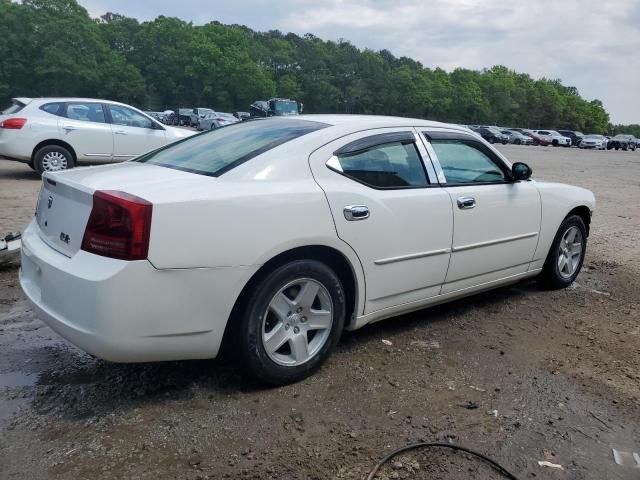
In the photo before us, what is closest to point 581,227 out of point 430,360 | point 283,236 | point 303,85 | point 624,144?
point 430,360

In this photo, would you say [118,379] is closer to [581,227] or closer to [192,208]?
[192,208]

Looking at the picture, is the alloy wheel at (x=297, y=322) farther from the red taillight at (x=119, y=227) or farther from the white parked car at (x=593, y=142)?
the white parked car at (x=593, y=142)

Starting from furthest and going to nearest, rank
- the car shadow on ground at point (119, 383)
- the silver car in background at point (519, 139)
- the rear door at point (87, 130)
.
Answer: the silver car in background at point (519, 139)
the rear door at point (87, 130)
the car shadow on ground at point (119, 383)

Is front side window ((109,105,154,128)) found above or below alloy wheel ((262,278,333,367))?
above

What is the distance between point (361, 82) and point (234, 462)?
96707 millimetres

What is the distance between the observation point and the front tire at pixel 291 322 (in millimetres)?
3033

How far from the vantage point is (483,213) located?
4.20 m

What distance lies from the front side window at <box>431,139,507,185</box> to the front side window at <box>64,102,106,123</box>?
8.64 metres

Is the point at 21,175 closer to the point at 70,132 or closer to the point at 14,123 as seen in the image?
the point at 14,123

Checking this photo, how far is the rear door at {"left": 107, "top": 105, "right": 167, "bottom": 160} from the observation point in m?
11.1

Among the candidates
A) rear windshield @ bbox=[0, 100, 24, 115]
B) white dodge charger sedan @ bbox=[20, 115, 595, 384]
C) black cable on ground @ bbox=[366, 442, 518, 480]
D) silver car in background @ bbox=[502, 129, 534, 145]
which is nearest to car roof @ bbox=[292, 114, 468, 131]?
white dodge charger sedan @ bbox=[20, 115, 595, 384]

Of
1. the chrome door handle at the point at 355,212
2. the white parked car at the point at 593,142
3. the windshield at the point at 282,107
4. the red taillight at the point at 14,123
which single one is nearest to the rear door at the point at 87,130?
the red taillight at the point at 14,123

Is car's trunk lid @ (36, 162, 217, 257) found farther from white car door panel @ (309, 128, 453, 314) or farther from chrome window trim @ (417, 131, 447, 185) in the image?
chrome window trim @ (417, 131, 447, 185)

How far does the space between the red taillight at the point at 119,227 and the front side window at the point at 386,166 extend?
48.4 inches
